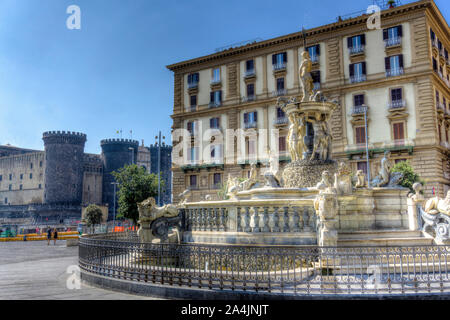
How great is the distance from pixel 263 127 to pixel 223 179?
264 inches

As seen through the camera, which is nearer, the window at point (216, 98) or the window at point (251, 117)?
the window at point (251, 117)

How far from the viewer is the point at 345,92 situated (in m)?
37.7

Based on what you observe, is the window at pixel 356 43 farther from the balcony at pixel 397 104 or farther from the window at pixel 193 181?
the window at pixel 193 181

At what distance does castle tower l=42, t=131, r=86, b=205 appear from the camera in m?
80.4

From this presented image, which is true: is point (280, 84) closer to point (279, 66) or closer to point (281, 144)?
point (279, 66)

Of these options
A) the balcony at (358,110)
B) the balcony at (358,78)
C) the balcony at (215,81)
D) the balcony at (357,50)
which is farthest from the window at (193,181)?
the balcony at (357,50)

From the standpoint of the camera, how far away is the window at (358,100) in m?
36.9

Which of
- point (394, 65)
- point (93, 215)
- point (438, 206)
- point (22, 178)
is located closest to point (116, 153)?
point (22, 178)

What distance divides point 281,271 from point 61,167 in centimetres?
8015

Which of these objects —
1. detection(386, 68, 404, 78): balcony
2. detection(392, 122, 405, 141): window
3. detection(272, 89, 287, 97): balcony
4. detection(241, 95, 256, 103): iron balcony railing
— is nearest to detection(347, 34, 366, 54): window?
detection(386, 68, 404, 78): balcony

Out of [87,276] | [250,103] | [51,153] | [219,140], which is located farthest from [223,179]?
[51,153]

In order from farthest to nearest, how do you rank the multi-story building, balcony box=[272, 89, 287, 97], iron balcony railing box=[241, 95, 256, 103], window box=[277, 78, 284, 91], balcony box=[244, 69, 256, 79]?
balcony box=[244, 69, 256, 79], iron balcony railing box=[241, 95, 256, 103], window box=[277, 78, 284, 91], balcony box=[272, 89, 287, 97], the multi-story building

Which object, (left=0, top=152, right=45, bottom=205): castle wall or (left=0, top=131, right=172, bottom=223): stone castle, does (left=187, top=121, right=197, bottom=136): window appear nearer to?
(left=0, top=131, right=172, bottom=223): stone castle

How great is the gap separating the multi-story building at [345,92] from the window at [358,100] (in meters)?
0.09
